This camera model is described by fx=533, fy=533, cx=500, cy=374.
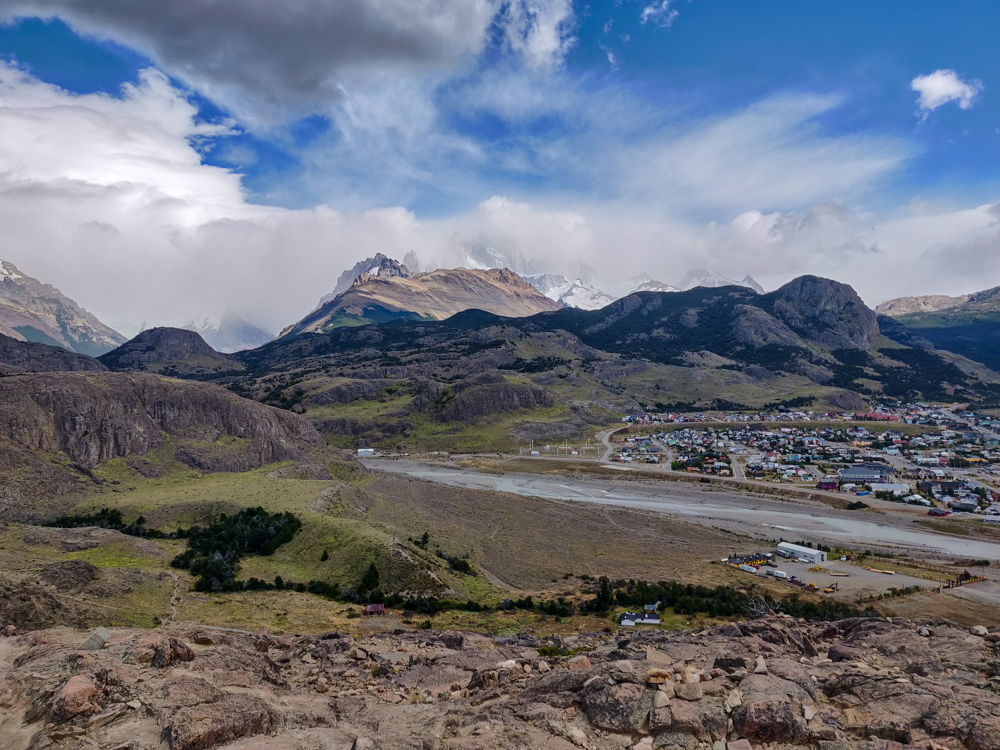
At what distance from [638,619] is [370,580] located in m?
22.4

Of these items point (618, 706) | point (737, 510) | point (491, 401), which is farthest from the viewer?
point (491, 401)

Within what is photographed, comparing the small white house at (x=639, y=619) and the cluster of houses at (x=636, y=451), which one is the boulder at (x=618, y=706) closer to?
Result: the small white house at (x=639, y=619)

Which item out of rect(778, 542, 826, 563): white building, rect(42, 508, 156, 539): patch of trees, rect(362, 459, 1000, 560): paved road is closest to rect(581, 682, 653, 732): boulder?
rect(778, 542, 826, 563): white building

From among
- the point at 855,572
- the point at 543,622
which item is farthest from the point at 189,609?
the point at 855,572

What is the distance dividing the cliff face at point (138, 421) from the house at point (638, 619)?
70.4 m

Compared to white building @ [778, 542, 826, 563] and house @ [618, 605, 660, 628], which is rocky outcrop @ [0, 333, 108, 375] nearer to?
house @ [618, 605, 660, 628]

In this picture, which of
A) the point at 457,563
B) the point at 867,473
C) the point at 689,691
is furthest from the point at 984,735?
the point at 867,473

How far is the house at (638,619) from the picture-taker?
4070cm

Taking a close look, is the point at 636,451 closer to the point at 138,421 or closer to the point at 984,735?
the point at 138,421

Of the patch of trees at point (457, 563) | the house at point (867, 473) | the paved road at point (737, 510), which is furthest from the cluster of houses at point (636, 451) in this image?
the patch of trees at point (457, 563)

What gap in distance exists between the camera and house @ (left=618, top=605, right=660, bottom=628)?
40.7m

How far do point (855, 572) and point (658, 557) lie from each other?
2055cm

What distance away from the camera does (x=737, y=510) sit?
87.8m

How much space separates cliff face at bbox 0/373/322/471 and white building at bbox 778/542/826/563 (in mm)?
81003
